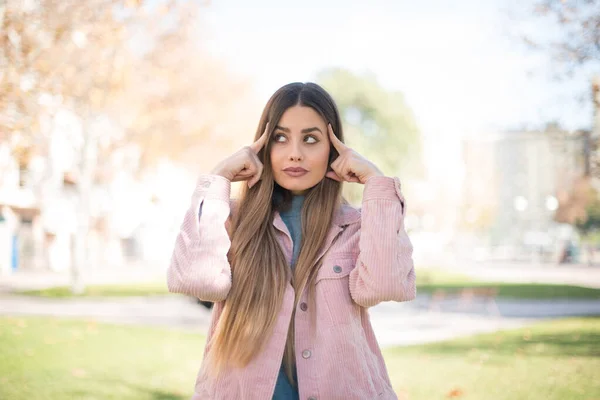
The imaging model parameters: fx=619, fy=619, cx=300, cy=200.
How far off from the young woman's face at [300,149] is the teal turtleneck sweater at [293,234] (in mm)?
104

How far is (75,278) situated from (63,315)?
5355 millimetres

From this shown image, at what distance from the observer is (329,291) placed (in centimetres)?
235

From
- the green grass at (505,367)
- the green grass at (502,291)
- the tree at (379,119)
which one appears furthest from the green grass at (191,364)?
the tree at (379,119)

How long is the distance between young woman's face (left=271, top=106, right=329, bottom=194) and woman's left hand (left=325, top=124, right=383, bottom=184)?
0.04 metres

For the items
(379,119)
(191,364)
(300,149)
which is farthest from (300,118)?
(379,119)

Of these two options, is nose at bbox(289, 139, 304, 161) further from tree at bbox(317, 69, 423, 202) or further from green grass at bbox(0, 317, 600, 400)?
tree at bbox(317, 69, 423, 202)

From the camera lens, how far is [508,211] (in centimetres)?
10244

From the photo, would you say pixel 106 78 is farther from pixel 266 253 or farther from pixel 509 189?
pixel 509 189

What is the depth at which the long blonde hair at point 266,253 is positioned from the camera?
228cm

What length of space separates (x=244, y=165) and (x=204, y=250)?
0.43 metres

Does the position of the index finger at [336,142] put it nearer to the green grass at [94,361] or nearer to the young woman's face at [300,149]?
the young woman's face at [300,149]

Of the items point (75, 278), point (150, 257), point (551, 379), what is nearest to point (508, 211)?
point (150, 257)

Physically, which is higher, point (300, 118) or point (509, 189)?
point (300, 118)

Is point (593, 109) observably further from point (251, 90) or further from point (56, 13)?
point (251, 90)
